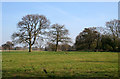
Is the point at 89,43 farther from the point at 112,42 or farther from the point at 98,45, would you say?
the point at 112,42

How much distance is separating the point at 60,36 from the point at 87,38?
15.4m

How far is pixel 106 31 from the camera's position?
173 ft

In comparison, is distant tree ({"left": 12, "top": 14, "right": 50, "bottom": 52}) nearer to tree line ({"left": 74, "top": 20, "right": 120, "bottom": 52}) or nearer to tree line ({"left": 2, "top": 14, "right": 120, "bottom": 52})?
tree line ({"left": 2, "top": 14, "right": 120, "bottom": 52})

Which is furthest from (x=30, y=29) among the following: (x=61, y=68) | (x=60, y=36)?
(x=61, y=68)

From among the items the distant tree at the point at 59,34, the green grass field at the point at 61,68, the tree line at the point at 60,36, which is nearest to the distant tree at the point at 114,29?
the tree line at the point at 60,36

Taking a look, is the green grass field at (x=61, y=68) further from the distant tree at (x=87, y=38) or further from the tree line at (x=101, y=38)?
the distant tree at (x=87, y=38)

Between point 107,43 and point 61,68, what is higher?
point 107,43

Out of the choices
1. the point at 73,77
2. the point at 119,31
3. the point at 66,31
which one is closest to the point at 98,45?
the point at 119,31

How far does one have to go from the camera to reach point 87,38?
60.2 meters

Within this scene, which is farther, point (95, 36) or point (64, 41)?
point (95, 36)

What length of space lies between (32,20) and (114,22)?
2859 cm

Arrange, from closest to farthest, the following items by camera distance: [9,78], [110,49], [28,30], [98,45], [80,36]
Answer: [9,78] → [28,30] → [110,49] → [98,45] → [80,36]

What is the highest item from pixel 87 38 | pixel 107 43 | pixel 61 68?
pixel 87 38

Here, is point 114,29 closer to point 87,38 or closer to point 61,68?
point 87,38
